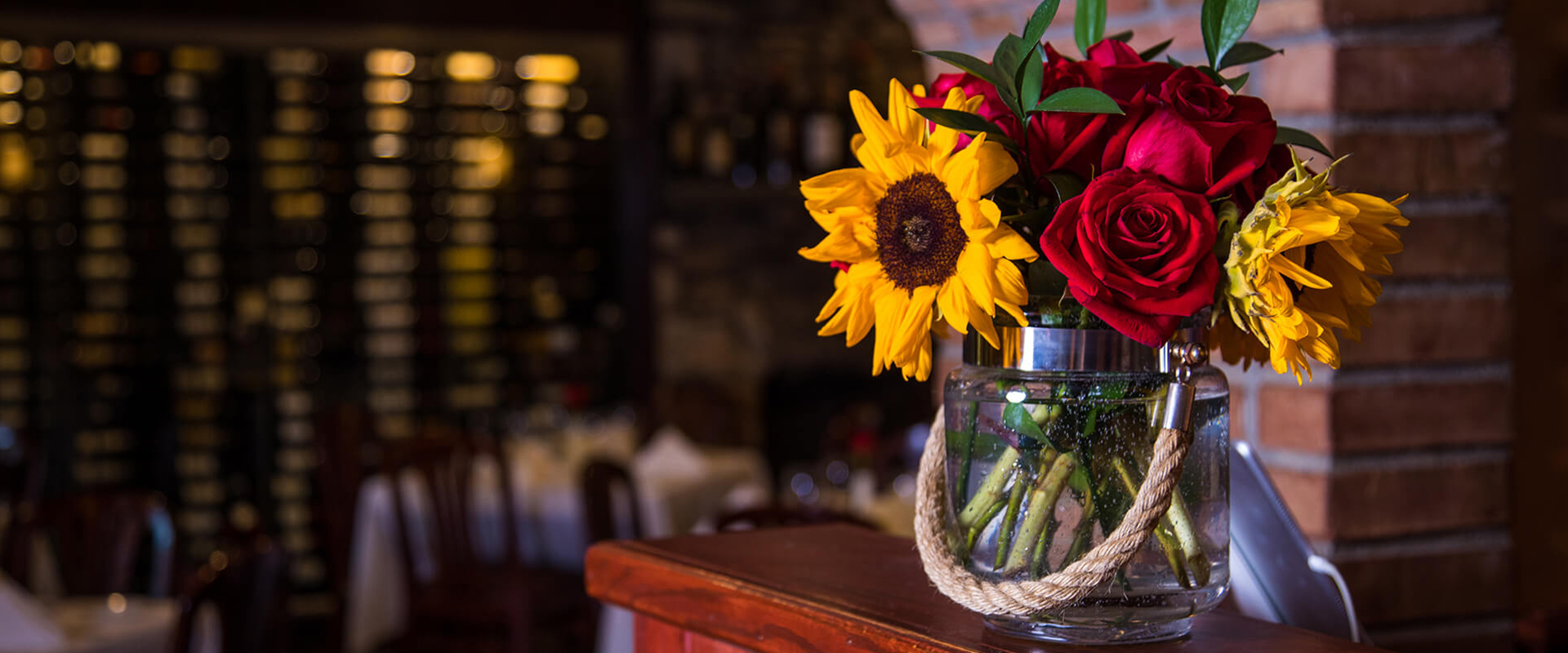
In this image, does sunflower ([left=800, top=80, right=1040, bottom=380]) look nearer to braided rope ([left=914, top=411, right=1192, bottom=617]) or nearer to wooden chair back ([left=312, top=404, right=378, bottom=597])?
braided rope ([left=914, top=411, right=1192, bottom=617])

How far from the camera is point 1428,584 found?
4.73 feet

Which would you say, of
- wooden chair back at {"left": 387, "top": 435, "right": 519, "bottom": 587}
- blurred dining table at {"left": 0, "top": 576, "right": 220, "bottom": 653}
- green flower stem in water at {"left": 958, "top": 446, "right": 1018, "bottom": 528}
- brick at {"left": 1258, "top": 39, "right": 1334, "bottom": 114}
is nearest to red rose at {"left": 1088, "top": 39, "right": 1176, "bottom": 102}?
green flower stem in water at {"left": 958, "top": 446, "right": 1018, "bottom": 528}

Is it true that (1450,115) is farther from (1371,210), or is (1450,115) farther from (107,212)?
(107,212)

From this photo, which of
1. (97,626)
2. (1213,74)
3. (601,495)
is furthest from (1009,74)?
(601,495)

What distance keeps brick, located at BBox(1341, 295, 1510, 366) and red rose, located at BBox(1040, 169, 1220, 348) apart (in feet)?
2.31

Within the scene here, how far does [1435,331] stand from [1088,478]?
2.67ft

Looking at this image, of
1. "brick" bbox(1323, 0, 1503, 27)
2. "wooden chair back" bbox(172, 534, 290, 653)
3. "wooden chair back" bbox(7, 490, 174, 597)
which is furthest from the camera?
"wooden chair back" bbox(7, 490, 174, 597)

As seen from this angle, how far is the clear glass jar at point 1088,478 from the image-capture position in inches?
30.7

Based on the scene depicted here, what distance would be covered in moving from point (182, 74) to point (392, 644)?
105 inches

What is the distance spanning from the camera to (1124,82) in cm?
80

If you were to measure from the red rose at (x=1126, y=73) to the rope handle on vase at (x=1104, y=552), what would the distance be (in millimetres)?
147

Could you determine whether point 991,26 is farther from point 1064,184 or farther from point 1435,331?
point 1064,184

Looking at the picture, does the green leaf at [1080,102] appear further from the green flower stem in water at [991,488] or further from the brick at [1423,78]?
the brick at [1423,78]

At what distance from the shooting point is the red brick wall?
1375 millimetres
